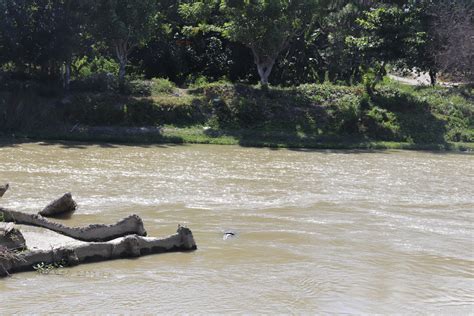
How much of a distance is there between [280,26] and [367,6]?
20.5 feet

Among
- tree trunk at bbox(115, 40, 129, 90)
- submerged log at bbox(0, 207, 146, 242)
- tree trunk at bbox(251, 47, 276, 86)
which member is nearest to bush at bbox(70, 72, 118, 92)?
tree trunk at bbox(115, 40, 129, 90)

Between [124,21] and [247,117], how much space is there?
16.2 feet

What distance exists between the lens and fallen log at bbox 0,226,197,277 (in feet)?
27.9

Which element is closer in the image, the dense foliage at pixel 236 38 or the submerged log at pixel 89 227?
the submerged log at pixel 89 227

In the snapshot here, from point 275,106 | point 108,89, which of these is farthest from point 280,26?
point 108,89

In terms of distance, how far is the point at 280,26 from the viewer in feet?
80.6

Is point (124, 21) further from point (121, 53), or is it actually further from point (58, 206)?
point (58, 206)

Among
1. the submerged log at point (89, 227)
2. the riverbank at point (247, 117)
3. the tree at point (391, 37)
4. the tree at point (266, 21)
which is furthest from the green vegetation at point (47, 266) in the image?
the tree at point (391, 37)

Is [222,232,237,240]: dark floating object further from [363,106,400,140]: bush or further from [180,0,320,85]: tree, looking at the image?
[180,0,320,85]: tree

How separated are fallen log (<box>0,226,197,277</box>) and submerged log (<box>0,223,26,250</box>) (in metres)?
0.11

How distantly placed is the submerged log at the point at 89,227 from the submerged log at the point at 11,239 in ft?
3.09

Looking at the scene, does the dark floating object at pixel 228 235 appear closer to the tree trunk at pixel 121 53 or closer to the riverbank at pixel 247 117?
the riverbank at pixel 247 117

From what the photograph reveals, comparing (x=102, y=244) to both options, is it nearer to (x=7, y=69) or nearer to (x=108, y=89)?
(x=108, y=89)

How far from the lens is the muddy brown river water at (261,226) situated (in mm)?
8109
